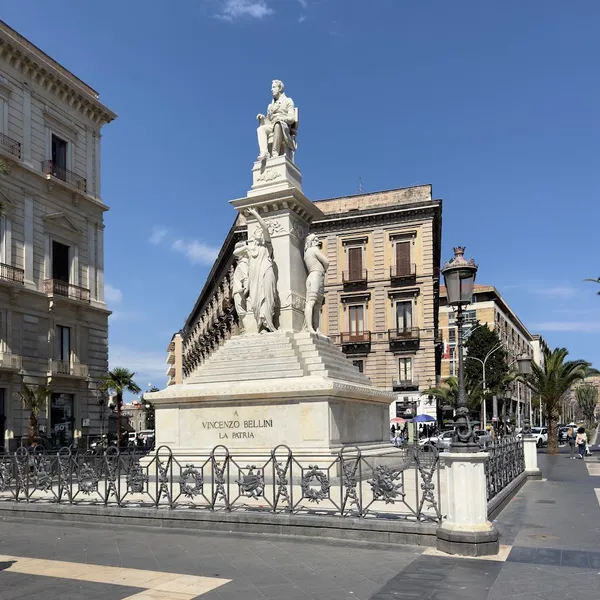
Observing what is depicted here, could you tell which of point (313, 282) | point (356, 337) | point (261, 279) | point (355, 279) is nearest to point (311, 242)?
point (313, 282)

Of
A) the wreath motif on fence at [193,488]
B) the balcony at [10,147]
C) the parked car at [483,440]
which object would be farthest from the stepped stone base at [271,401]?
the balcony at [10,147]

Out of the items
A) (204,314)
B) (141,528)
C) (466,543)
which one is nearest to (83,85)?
(141,528)

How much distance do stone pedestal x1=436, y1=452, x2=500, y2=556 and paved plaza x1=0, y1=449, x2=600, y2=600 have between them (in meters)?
0.19

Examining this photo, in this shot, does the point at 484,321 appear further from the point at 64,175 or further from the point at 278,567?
the point at 278,567

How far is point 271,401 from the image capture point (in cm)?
1454

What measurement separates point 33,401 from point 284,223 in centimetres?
1750

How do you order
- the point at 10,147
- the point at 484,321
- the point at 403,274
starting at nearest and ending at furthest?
the point at 10,147 → the point at 403,274 → the point at 484,321

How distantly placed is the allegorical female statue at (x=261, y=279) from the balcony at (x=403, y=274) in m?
36.1

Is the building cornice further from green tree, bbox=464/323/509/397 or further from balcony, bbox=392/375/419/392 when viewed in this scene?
green tree, bbox=464/323/509/397

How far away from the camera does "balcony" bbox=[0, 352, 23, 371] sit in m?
29.2

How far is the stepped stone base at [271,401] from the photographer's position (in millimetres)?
14047

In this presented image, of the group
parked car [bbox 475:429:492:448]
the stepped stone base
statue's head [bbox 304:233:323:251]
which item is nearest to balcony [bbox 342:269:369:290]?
parked car [bbox 475:429:492:448]

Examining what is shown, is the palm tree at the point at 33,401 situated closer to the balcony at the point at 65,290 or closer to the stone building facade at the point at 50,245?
the stone building facade at the point at 50,245

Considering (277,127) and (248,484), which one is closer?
(248,484)
